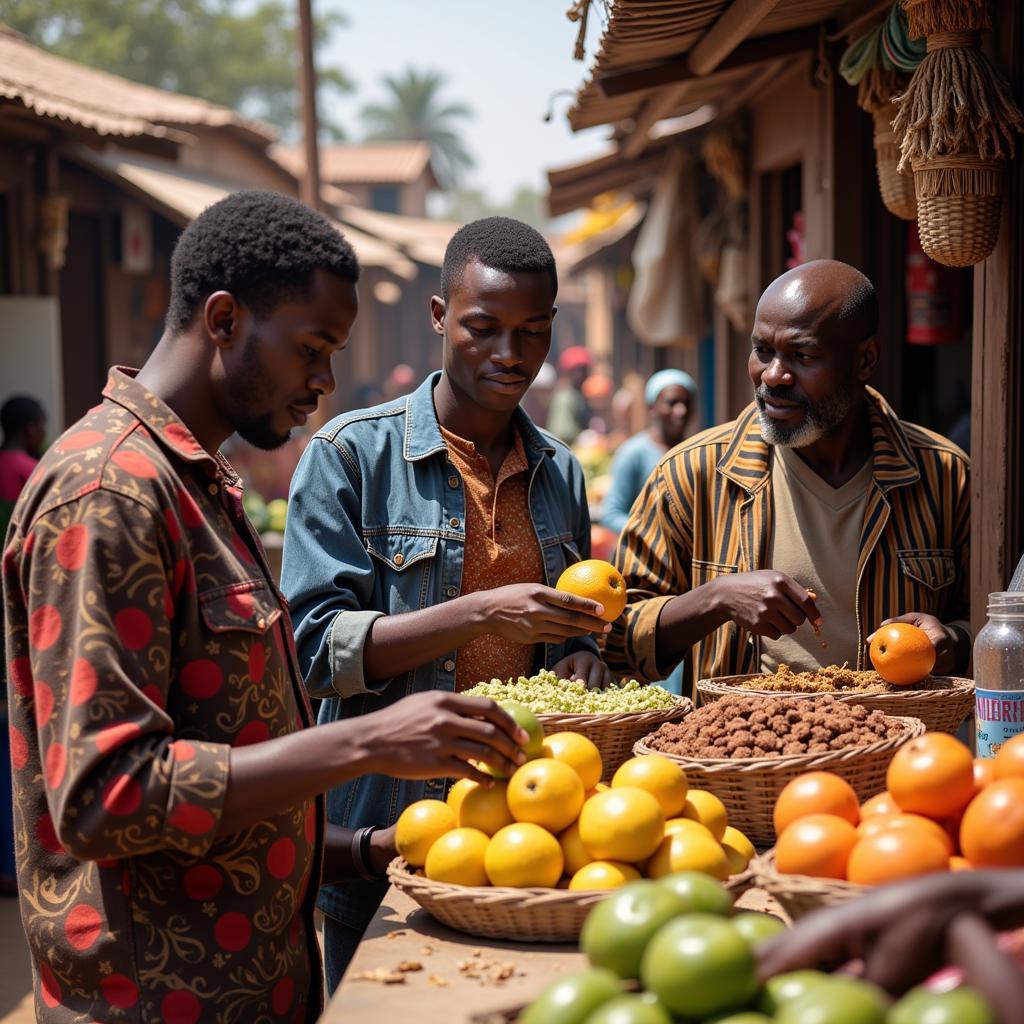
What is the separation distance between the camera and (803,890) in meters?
1.96

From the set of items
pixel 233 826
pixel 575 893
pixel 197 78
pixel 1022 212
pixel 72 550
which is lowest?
pixel 575 893

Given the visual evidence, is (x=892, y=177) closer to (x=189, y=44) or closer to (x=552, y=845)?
(x=552, y=845)

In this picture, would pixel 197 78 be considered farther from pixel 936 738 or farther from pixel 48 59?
pixel 936 738

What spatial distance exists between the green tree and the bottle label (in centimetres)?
4624

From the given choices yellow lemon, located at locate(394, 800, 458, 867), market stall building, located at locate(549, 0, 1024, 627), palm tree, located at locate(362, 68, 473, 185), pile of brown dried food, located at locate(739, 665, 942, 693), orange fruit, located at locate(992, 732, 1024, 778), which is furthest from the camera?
palm tree, located at locate(362, 68, 473, 185)

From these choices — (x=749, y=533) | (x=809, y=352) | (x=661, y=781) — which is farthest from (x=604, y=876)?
(x=809, y=352)

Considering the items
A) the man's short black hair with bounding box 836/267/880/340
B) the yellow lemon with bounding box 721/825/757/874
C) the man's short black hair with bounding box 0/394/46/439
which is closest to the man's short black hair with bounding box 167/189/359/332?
the yellow lemon with bounding box 721/825/757/874

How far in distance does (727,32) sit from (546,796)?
10.6ft

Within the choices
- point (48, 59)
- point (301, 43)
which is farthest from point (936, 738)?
point (48, 59)

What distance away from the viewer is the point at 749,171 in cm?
855

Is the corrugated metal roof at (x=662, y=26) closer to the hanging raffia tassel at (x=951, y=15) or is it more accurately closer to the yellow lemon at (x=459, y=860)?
the hanging raffia tassel at (x=951, y=15)

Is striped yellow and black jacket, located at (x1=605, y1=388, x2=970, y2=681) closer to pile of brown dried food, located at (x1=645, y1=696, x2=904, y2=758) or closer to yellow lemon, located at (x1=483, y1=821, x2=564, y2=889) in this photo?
pile of brown dried food, located at (x1=645, y1=696, x2=904, y2=758)

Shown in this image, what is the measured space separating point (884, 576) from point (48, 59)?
12751 mm

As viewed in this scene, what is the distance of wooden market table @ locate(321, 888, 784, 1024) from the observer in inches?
75.0
